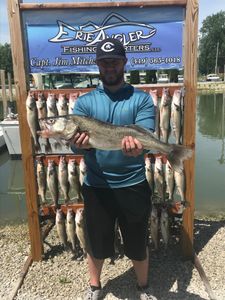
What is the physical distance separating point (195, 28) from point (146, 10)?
0.54 meters

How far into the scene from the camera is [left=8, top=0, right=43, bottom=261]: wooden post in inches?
165

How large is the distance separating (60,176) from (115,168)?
1343 mm

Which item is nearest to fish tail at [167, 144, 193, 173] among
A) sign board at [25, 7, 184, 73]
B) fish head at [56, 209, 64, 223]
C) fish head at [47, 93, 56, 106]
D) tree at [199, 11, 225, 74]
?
sign board at [25, 7, 184, 73]

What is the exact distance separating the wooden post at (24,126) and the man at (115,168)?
1101 mm

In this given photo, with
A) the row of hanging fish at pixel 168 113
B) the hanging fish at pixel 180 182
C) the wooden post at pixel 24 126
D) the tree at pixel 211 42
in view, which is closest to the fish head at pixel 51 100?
the wooden post at pixel 24 126

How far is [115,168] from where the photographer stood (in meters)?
3.40

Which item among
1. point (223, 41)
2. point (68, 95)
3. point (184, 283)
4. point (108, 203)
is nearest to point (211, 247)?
point (184, 283)

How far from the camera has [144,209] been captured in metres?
3.62

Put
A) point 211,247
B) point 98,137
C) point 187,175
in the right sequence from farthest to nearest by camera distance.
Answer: point 211,247
point 187,175
point 98,137

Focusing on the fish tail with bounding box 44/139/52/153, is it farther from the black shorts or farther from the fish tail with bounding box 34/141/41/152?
the black shorts

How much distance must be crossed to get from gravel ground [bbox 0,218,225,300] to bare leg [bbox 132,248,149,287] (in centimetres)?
18

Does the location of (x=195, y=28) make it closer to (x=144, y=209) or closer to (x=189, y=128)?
(x=189, y=128)

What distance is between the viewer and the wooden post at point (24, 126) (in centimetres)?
418

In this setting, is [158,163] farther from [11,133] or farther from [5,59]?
[5,59]
